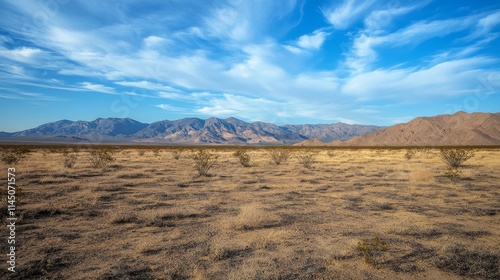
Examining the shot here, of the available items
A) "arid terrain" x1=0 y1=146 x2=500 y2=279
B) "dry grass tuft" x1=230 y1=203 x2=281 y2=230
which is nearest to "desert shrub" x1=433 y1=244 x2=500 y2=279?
"arid terrain" x1=0 y1=146 x2=500 y2=279

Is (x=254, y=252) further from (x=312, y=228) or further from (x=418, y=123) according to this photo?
(x=418, y=123)

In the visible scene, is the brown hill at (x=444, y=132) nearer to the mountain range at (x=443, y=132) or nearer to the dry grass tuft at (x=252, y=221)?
the mountain range at (x=443, y=132)

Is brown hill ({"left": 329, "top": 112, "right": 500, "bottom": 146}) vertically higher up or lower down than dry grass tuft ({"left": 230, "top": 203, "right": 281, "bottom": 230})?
higher up

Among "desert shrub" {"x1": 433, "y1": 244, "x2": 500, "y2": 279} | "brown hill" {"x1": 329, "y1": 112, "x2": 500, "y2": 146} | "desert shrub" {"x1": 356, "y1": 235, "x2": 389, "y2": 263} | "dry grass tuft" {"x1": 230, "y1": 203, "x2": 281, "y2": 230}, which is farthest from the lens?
"brown hill" {"x1": 329, "y1": 112, "x2": 500, "y2": 146}

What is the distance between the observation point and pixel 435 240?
635cm

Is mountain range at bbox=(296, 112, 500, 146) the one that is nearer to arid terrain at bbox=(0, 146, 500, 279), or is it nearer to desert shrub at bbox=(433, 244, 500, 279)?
arid terrain at bbox=(0, 146, 500, 279)

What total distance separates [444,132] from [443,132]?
1.52 ft

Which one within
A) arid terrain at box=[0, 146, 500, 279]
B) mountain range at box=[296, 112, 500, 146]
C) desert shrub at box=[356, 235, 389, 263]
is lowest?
arid terrain at box=[0, 146, 500, 279]

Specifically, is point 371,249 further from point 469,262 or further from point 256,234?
point 256,234

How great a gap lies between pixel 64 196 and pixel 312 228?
9.77m

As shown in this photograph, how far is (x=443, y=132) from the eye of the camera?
421ft

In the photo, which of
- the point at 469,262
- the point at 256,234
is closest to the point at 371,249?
the point at 469,262

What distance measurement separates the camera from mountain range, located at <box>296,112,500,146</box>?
375 ft

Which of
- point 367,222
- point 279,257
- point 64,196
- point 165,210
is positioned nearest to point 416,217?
point 367,222
